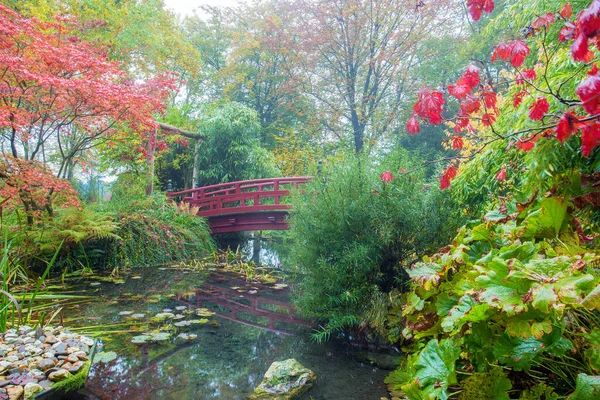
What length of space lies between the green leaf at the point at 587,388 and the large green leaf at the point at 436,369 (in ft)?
1.05

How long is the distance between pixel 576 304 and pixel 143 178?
9.49 metres

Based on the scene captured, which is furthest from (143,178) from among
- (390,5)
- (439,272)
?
(439,272)

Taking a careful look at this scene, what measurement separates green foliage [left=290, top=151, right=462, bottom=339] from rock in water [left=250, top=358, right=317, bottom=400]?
66cm

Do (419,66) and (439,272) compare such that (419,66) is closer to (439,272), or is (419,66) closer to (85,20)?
(85,20)

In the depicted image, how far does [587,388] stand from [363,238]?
2454mm

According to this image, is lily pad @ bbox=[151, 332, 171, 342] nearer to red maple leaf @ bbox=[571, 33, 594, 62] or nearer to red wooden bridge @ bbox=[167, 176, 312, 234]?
red maple leaf @ bbox=[571, 33, 594, 62]

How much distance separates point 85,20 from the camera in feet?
28.1

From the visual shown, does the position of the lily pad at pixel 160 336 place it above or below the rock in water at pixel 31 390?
below

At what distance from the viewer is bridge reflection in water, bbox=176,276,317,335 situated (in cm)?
391

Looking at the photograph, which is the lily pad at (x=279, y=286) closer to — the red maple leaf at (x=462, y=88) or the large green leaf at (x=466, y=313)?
the red maple leaf at (x=462, y=88)

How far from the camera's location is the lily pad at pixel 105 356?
2736mm

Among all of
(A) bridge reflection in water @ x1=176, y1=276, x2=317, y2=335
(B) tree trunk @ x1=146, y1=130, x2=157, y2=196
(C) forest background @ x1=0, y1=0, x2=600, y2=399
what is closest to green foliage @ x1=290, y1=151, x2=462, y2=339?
(C) forest background @ x1=0, y1=0, x2=600, y2=399

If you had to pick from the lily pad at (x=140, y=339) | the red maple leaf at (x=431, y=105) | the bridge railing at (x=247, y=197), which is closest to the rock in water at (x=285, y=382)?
the lily pad at (x=140, y=339)

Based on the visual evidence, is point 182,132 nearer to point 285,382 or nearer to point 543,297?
point 285,382
